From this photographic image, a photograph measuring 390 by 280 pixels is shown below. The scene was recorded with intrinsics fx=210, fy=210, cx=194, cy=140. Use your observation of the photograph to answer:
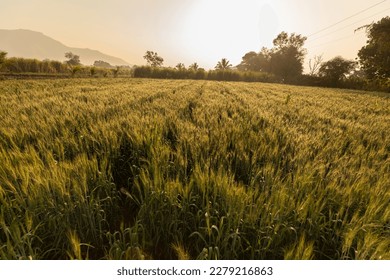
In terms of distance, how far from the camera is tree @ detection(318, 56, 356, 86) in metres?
41.5

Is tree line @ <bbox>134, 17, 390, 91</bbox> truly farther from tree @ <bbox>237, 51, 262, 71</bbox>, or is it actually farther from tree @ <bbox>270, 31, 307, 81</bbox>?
tree @ <bbox>237, 51, 262, 71</bbox>

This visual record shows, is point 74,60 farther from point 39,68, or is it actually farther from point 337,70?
point 337,70

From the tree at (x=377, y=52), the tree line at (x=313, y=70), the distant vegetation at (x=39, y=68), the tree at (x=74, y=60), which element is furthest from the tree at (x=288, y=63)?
the tree at (x=74, y=60)

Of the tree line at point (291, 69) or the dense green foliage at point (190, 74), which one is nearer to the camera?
the tree line at point (291, 69)

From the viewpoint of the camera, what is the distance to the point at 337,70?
139 feet

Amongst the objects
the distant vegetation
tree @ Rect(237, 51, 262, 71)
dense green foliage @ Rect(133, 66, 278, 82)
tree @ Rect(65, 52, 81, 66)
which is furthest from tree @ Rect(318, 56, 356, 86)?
tree @ Rect(65, 52, 81, 66)

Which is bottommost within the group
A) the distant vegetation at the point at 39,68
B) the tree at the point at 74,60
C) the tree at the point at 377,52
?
the distant vegetation at the point at 39,68

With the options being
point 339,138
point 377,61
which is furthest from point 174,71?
point 339,138

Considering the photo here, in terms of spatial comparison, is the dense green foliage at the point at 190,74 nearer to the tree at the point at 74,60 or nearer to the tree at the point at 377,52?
the tree at the point at 377,52

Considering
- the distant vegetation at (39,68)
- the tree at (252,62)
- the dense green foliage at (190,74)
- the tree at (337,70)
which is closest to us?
the distant vegetation at (39,68)

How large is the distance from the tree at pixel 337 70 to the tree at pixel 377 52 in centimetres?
663

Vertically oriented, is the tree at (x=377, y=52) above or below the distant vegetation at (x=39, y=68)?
above

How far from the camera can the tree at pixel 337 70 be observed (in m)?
41.5

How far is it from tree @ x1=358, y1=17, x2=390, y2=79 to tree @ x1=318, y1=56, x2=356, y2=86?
21.7 feet
